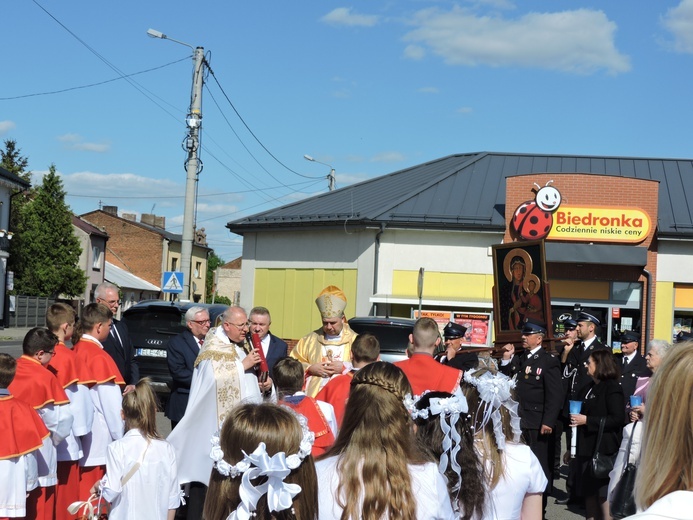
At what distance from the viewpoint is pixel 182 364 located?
894 centimetres

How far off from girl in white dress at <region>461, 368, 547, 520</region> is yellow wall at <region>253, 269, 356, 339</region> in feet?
71.9

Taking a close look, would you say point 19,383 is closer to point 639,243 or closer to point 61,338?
point 61,338

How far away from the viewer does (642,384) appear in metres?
8.86

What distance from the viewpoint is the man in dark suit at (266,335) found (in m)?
8.54

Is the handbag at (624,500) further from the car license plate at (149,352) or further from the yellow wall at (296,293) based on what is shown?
the yellow wall at (296,293)

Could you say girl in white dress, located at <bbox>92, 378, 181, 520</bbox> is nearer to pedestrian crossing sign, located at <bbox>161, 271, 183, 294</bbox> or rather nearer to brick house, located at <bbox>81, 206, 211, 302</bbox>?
pedestrian crossing sign, located at <bbox>161, 271, 183, 294</bbox>

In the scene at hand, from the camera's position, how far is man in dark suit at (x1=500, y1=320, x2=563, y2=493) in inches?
385

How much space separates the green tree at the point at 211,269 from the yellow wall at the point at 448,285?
48617 millimetres

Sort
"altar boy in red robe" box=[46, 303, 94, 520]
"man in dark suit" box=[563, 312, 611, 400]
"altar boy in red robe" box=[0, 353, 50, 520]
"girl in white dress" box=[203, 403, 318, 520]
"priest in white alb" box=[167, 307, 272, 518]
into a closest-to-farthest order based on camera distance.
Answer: "girl in white dress" box=[203, 403, 318, 520] → "altar boy in red robe" box=[0, 353, 50, 520] → "priest in white alb" box=[167, 307, 272, 518] → "altar boy in red robe" box=[46, 303, 94, 520] → "man in dark suit" box=[563, 312, 611, 400]

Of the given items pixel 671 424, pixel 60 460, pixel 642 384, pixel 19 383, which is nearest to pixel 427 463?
pixel 671 424

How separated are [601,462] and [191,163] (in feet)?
54.6

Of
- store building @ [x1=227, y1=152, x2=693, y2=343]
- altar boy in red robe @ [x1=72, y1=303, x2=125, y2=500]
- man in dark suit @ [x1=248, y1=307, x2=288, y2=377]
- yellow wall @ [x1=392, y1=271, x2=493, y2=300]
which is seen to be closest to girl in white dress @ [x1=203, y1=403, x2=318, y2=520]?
altar boy in red robe @ [x1=72, y1=303, x2=125, y2=500]

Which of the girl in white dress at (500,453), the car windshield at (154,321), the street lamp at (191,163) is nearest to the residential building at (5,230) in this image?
the street lamp at (191,163)

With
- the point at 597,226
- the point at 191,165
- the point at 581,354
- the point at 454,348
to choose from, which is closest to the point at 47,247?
the point at 191,165
